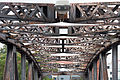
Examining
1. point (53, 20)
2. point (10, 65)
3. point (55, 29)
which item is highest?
point (53, 20)

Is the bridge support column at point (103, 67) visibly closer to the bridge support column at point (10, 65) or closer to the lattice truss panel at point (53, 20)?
the lattice truss panel at point (53, 20)

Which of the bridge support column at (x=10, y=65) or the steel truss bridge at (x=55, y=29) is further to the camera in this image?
the bridge support column at (x=10, y=65)

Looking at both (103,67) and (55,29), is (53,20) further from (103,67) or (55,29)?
(103,67)

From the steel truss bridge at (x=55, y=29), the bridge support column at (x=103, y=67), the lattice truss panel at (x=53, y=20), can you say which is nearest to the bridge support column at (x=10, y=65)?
the steel truss bridge at (x=55, y=29)

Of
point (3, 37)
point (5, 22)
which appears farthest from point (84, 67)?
point (5, 22)

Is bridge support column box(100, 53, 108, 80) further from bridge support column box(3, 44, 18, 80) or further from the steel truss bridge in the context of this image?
bridge support column box(3, 44, 18, 80)

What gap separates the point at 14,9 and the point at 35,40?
10.9m

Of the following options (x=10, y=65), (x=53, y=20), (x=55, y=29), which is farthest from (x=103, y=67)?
(x=53, y=20)

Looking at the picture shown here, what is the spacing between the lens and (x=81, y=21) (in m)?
15.1

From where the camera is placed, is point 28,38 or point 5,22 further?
point 28,38

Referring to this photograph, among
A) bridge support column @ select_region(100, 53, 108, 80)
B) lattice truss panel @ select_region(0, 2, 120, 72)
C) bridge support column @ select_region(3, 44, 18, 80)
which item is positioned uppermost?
lattice truss panel @ select_region(0, 2, 120, 72)

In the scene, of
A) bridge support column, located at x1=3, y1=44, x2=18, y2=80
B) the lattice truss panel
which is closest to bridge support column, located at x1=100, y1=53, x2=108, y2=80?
the lattice truss panel

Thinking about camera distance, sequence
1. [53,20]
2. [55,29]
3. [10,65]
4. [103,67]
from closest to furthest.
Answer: [53,20] < [55,29] < [10,65] < [103,67]

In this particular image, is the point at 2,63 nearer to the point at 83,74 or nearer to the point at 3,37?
the point at 83,74
